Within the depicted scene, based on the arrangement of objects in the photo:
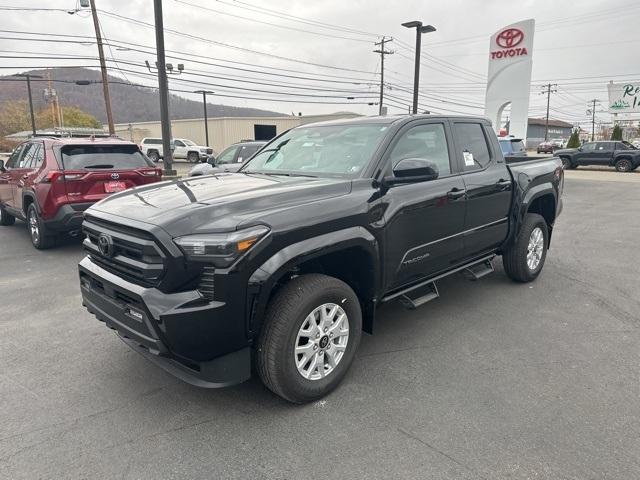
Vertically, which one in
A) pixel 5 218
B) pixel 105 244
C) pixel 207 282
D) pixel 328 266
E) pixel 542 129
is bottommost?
pixel 5 218

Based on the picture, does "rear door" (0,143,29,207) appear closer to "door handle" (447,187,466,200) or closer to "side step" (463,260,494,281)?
"door handle" (447,187,466,200)

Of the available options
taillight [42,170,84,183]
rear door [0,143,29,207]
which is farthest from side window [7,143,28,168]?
taillight [42,170,84,183]

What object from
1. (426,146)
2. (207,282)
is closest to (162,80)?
(426,146)

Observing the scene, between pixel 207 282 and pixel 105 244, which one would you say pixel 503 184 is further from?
pixel 105 244

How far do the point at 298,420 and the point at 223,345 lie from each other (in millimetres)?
714

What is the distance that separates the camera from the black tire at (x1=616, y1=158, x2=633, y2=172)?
25.9 meters

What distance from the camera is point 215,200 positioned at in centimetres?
284

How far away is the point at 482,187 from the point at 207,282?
2.94 meters

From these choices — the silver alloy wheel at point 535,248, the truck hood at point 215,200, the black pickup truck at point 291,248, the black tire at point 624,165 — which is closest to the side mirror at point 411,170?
the black pickup truck at point 291,248

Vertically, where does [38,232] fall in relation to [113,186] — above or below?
below

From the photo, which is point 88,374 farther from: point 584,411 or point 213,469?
point 584,411

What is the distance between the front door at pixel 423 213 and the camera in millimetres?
3416

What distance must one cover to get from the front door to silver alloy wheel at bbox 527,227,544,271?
5.11ft

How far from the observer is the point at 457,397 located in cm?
303
